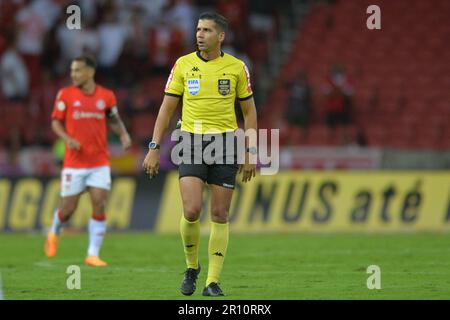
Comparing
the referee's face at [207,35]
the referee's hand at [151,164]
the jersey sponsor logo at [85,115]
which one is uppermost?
the jersey sponsor logo at [85,115]

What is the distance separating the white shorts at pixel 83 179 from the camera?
47.5 ft

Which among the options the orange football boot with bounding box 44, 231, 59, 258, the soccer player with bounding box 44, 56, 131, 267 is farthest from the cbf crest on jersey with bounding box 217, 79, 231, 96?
the orange football boot with bounding box 44, 231, 59, 258

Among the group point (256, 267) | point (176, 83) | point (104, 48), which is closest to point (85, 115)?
point (256, 267)

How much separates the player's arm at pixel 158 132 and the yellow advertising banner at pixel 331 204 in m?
9.87

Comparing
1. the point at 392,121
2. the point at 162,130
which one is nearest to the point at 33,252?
the point at 162,130

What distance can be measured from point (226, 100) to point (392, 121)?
15282 mm

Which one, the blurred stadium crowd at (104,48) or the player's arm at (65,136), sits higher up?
the blurred stadium crowd at (104,48)

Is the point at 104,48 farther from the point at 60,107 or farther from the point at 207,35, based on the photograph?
the point at 207,35

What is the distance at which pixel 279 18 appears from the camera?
2852 centimetres

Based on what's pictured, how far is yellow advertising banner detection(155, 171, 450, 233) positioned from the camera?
810 inches

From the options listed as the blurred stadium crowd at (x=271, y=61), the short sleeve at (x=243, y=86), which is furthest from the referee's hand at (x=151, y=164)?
the blurred stadium crowd at (x=271, y=61)

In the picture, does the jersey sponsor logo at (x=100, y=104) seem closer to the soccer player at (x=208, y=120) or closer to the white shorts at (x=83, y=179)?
the white shorts at (x=83, y=179)

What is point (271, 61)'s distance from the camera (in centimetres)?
2758

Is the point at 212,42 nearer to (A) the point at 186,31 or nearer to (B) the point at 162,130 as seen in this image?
(B) the point at 162,130
